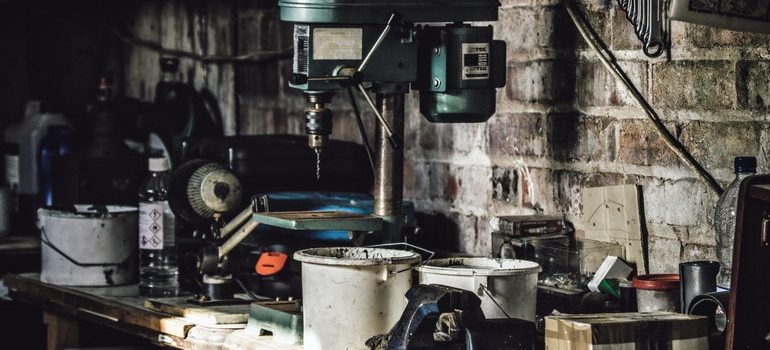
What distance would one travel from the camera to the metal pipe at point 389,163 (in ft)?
9.28

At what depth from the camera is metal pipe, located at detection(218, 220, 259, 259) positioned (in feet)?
9.53

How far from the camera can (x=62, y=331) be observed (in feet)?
11.1

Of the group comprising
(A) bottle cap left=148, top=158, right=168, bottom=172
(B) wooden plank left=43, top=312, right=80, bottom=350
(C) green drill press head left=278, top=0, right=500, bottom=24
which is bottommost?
(B) wooden plank left=43, top=312, right=80, bottom=350

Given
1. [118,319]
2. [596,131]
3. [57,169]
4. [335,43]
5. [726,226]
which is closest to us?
[726,226]

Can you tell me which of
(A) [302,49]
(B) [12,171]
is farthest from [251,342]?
(B) [12,171]

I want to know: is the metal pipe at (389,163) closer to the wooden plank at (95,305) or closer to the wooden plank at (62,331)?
the wooden plank at (95,305)

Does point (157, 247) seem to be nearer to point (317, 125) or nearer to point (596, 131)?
point (317, 125)

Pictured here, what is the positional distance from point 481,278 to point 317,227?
1.37 feet

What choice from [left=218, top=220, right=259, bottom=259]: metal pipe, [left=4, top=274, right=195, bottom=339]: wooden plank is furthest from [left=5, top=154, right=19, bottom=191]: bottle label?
[left=218, top=220, right=259, bottom=259]: metal pipe

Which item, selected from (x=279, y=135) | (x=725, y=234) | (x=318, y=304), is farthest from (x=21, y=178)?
(x=725, y=234)

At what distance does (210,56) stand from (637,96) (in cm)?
192

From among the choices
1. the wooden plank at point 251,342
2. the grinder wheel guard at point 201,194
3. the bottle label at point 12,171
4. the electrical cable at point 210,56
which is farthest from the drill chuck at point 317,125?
the bottle label at point 12,171

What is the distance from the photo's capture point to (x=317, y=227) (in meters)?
2.65

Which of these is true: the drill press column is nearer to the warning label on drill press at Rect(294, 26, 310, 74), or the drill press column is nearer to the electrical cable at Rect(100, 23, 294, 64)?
the warning label on drill press at Rect(294, 26, 310, 74)
